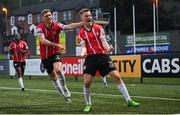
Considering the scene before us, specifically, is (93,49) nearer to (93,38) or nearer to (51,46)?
(93,38)

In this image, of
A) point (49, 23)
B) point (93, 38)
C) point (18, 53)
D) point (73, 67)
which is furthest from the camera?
point (73, 67)

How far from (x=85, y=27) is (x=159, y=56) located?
1314 cm

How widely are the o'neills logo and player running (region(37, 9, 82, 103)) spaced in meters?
14.8

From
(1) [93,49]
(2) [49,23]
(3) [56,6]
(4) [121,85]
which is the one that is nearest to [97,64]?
(1) [93,49]

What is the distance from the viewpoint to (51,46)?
43.2ft

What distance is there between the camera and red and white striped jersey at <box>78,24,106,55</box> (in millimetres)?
11375

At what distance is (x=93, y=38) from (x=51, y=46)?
6.71ft

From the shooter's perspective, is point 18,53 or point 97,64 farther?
point 18,53

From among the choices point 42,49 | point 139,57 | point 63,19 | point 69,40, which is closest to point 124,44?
point 69,40

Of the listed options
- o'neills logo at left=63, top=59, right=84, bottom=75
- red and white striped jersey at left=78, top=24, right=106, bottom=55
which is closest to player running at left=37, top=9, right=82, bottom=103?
red and white striped jersey at left=78, top=24, right=106, bottom=55

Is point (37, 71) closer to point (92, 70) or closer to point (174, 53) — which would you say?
point (174, 53)

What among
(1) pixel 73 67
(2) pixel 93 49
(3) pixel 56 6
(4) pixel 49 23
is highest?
(3) pixel 56 6

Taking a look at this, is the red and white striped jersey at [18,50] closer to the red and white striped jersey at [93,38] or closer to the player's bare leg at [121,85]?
the red and white striped jersey at [93,38]

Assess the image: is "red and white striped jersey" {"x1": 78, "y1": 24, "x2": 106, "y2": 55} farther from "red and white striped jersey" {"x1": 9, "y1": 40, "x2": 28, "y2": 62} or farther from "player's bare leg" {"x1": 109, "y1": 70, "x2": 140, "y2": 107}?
"red and white striped jersey" {"x1": 9, "y1": 40, "x2": 28, "y2": 62}
